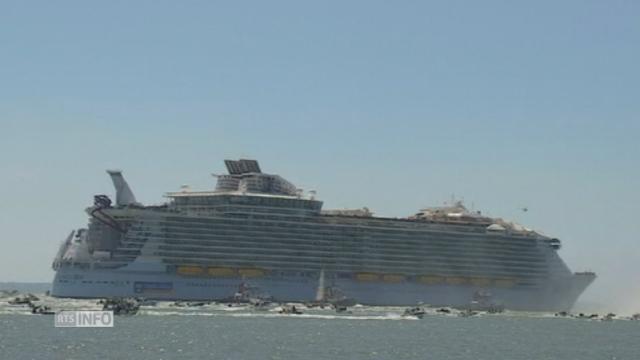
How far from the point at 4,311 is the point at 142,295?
17.7 m

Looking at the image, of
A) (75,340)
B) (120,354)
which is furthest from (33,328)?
(120,354)

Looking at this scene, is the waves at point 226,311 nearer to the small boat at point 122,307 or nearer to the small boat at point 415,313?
the small boat at point 415,313

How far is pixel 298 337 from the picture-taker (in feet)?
465

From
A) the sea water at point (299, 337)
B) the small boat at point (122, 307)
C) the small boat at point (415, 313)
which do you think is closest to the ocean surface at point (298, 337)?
the sea water at point (299, 337)

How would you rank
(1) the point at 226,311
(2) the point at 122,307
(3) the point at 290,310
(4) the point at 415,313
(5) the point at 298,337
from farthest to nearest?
1. (4) the point at 415,313
2. (3) the point at 290,310
3. (1) the point at 226,311
4. (2) the point at 122,307
5. (5) the point at 298,337

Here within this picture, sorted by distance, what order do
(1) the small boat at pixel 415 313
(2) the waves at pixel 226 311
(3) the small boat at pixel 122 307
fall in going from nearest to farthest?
(3) the small boat at pixel 122 307 → (2) the waves at pixel 226 311 → (1) the small boat at pixel 415 313

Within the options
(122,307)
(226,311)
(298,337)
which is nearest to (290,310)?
(226,311)

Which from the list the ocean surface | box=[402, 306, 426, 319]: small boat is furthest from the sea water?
box=[402, 306, 426, 319]: small boat

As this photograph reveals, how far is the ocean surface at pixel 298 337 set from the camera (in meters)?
121

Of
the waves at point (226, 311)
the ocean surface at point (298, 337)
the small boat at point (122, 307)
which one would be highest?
the waves at point (226, 311)

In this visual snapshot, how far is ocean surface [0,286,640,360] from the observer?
121 meters

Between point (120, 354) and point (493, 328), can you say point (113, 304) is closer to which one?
point (493, 328)

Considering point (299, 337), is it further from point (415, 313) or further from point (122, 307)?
point (415, 313)

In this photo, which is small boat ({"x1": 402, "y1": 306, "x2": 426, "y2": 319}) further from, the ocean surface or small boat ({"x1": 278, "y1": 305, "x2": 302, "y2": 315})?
small boat ({"x1": 278, "y1": 305, "x2": 302, "y2": 315})
